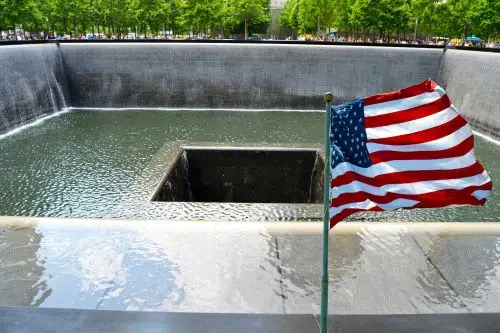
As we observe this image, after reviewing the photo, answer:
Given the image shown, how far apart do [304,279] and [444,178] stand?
1.82 metres

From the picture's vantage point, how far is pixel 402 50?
1605 cm

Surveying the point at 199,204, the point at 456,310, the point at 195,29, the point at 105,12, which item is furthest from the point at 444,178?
the point at 195,29

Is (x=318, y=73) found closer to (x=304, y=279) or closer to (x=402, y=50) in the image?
(x=402, y=50)

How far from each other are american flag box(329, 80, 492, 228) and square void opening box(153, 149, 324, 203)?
543 cm

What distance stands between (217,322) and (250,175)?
5420 millimetres

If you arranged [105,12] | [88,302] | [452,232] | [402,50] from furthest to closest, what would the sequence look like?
[105,12] → [402,50] → [452,232] → [88,302]

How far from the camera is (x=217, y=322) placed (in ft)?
9.56

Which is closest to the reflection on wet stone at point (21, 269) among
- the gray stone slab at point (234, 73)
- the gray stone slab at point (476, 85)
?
the gray stone slab at point (476, 85)

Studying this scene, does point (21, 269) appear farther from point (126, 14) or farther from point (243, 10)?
point (243, 10)

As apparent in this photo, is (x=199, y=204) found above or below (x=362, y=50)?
below

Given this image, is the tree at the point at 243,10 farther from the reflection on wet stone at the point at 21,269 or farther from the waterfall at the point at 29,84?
the reflection on wet stone at the point at 21,269

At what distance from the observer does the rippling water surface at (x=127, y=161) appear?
566cm

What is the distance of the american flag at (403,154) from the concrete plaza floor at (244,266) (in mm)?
1342

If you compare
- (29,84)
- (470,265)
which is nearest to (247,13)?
(29,84)
